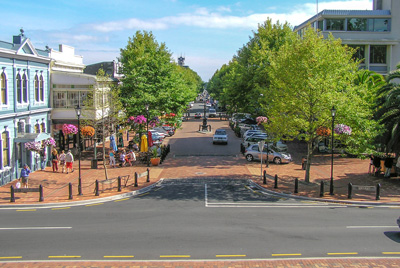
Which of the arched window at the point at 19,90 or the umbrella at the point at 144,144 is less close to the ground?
the arched window at the point at 19,90

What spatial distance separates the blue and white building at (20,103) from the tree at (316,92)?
659 inches

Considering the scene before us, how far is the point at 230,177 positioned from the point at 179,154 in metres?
11.5

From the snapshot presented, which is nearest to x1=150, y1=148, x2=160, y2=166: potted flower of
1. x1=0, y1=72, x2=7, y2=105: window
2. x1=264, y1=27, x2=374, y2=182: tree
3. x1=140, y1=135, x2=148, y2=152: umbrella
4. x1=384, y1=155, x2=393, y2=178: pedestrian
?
x1=140, y1=135, x2=148, y2=152: umbrella

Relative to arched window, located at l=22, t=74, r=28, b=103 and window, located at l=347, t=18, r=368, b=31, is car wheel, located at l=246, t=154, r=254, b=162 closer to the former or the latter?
arched window, located at l=22, t=74, r=28, b=103

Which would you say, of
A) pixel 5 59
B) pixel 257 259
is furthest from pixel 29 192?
pixel 257 259

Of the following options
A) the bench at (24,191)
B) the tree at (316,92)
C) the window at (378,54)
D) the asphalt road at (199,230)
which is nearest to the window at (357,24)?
the window at (378,54)

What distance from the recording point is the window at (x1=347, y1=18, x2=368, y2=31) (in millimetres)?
51344

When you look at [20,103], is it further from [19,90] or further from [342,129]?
[342,129]

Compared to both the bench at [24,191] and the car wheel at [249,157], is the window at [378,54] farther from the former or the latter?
the bench at [24,191]

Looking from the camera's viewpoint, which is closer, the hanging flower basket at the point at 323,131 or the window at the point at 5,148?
the hanging flower basket at the point at 323,131

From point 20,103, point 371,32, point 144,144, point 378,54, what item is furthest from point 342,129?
point 371,32

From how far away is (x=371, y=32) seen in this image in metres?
50.5

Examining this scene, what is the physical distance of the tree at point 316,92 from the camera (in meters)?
21.8

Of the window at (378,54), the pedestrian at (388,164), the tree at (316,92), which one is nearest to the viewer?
the tree at (316,92)
